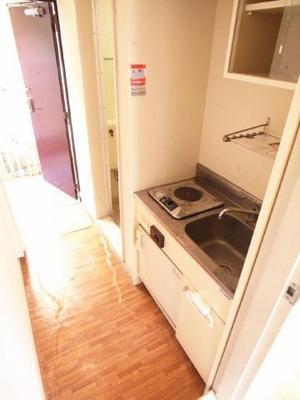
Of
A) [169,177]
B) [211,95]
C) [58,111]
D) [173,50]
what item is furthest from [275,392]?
[58,111]

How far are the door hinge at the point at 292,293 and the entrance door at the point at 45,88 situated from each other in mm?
2541

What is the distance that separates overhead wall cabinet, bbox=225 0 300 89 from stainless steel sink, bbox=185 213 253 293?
75 centimetres

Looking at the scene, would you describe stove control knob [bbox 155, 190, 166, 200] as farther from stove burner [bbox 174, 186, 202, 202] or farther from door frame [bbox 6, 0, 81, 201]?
door frame [bbox 6, 0, 81, 201]

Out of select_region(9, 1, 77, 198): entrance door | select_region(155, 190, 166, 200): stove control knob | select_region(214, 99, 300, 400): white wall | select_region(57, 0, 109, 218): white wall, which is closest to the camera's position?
select_region(214, 99, 300, 400): white wall

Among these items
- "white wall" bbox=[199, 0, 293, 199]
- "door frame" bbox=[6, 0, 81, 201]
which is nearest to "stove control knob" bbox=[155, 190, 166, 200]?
"white wall" bbox=[199, 0, 293, 199]

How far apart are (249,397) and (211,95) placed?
1.61m

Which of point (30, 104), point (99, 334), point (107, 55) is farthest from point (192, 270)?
point (30, 104)

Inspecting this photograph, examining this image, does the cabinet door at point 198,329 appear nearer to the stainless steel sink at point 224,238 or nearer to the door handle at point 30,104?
the stainless steel sink at point 224,238

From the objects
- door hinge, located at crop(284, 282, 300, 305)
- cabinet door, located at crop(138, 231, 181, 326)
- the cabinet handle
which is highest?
door hinge, located at crop(284, 282, 300, 305)

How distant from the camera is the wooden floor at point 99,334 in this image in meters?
1.45

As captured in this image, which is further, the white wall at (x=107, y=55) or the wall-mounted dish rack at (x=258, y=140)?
the white wall at (x=107, y=55)

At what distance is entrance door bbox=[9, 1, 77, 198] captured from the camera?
2.33 metres

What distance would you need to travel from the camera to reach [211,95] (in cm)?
162

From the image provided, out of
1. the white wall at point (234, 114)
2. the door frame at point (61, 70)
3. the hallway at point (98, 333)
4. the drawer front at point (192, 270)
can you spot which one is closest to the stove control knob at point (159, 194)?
the drawer front at point (192, 270)
